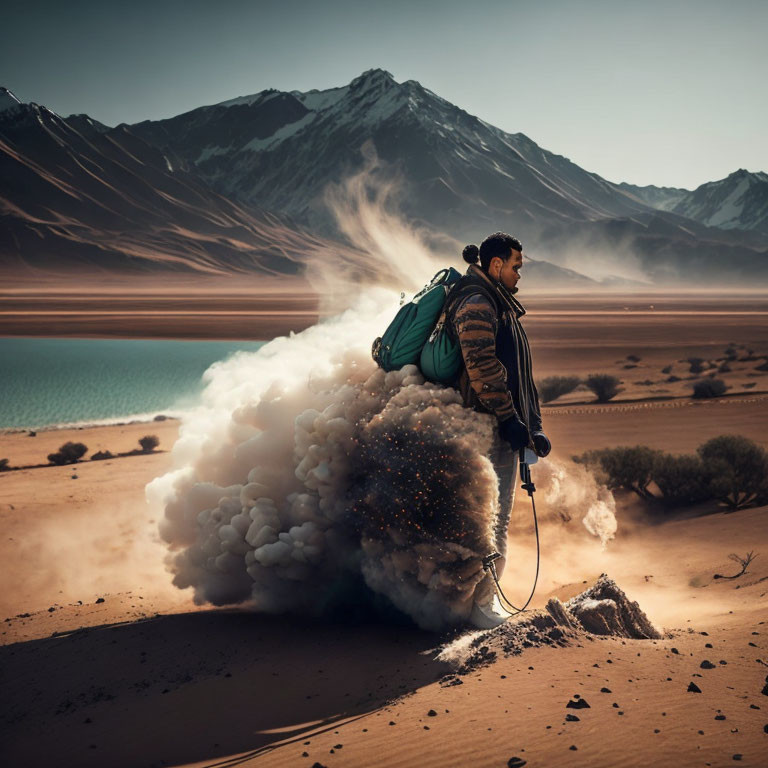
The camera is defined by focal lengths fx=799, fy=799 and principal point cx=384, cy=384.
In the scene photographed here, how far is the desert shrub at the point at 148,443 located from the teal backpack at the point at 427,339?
11.9 metres

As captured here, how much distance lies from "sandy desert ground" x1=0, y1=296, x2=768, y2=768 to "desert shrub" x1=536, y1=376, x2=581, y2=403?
1380 cm

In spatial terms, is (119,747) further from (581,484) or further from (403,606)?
(581,484)

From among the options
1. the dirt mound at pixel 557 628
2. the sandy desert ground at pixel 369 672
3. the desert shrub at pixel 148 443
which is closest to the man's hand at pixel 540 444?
the dirt mound at pixel 557 628

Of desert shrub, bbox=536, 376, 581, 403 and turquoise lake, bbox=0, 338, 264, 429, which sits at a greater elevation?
turquoise lake, bbox=0, 338, 264, 429

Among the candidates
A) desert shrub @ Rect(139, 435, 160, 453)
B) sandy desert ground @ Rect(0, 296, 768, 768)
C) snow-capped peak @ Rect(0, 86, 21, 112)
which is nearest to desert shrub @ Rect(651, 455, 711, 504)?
sandy desert ground @ Rect(0, 296, 768, 768)

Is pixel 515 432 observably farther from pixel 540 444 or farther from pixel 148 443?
pixel 148 443

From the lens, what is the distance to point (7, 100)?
16250cm

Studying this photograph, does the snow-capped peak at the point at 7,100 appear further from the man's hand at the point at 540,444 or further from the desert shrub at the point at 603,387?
the man's hand at the point at 540,444

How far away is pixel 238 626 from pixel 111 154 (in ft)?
544

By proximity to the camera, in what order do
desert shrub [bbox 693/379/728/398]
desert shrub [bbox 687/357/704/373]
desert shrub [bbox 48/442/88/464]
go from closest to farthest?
desert shrub [bbox 48/442/88/464]
desert shrub [bbox 693/379/728/398]
desert shrub [bbox 687/357/704/373]

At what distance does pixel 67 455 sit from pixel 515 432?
12853 millimetres

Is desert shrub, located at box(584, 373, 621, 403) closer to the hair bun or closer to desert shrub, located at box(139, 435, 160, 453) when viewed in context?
desert shrub, located at box(139, 435, 160, 453)

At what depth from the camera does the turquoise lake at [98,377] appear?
24406mm

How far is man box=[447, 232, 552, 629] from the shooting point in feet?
20.6
